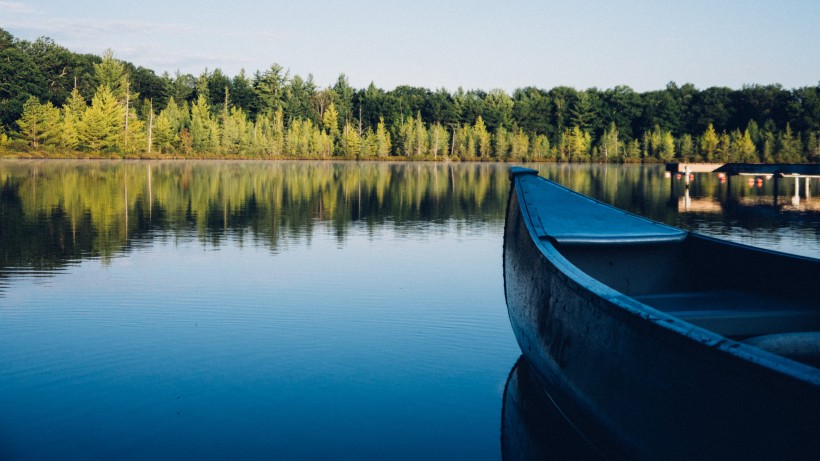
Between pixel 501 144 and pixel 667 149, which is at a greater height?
pixel 501 144

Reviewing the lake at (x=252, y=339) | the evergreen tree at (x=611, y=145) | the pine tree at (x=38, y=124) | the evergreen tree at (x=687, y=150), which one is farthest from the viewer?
the evergreen tree at (x=611, y=145)

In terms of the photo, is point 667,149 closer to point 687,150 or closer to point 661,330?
point 687,150

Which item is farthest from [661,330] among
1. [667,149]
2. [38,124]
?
[667,149]

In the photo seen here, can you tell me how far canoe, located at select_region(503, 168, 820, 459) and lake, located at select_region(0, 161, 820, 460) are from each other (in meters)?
1.12

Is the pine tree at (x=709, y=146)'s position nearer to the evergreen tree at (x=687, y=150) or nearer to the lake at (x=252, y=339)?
the evergreen tree at (x=687, y=150)

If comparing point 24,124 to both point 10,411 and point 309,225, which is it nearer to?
point 309,225

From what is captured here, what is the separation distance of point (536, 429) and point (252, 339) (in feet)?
12.0

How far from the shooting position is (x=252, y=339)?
8.38 m

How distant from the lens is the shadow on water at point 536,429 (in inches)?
220

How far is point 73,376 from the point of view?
6.99 m

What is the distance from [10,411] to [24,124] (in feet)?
253

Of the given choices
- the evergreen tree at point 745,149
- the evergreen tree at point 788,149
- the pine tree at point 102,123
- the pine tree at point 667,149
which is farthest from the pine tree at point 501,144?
the pine tree at point 102,123

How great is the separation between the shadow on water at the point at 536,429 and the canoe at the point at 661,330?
0.27 meters

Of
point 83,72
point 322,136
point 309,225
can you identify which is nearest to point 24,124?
point 83,72
